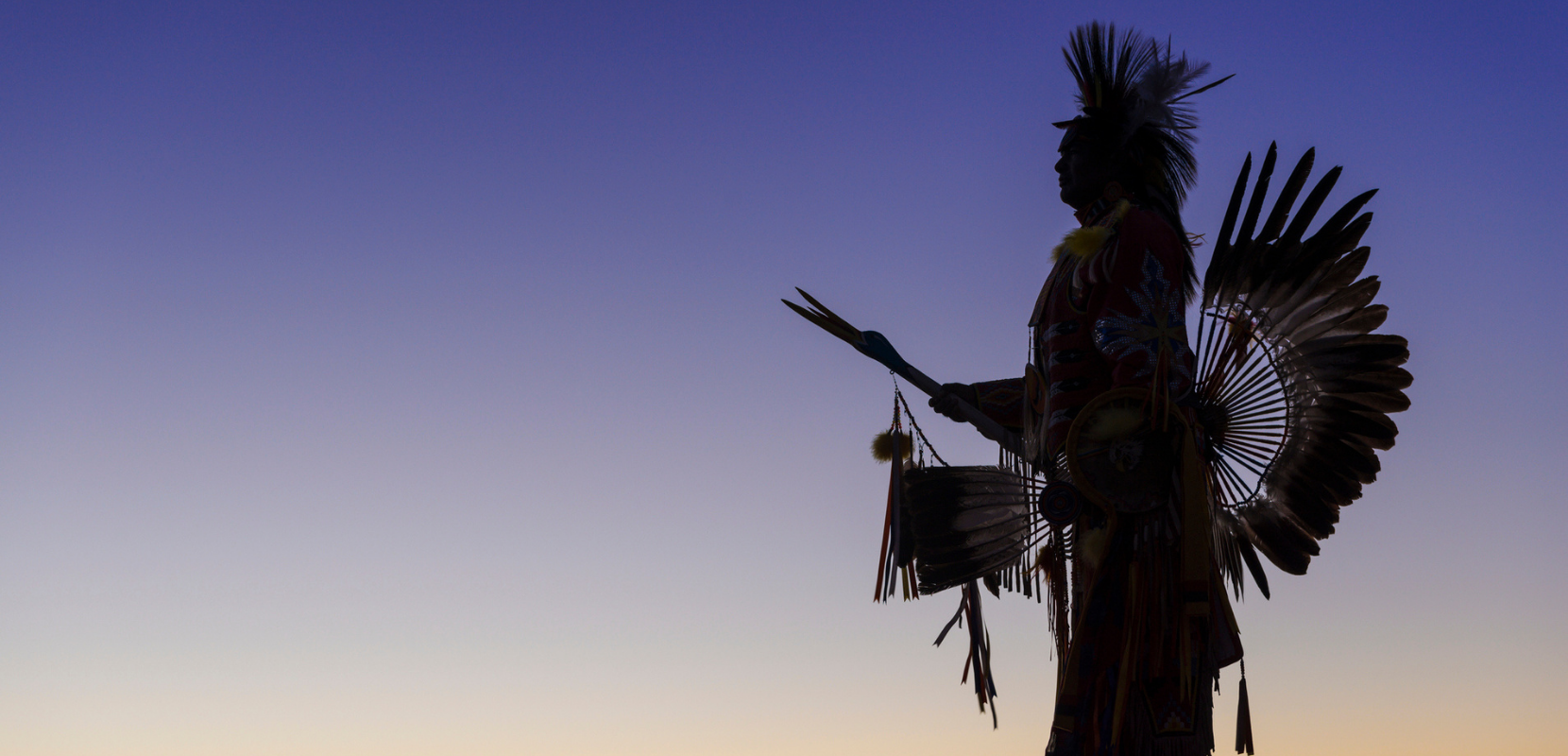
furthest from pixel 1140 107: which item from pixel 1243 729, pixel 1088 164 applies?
pixel 1243 729

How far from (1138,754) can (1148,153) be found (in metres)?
2.46

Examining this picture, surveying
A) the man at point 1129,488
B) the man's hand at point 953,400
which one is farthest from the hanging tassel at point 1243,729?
the man's hand at point 953,400

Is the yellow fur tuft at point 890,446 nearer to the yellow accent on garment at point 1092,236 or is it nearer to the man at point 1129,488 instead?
the man at point 1129,488

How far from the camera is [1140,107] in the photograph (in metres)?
6.48

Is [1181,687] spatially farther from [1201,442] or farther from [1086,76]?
[1086,76]

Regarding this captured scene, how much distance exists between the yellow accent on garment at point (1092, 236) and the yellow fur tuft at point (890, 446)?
112 cm

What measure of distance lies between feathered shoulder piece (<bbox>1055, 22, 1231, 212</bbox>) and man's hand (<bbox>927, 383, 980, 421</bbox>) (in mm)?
1091

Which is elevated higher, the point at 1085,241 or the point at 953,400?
the point at 1085,241

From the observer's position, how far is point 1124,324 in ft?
19.7

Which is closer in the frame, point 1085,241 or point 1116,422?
point 1116,422

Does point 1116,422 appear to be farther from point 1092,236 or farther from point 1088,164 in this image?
point 1088,164

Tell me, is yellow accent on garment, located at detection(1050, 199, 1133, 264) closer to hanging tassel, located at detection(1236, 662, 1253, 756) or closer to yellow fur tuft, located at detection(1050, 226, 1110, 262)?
yellow fur tuft, located at detection(1050, 226, 1110, 262)

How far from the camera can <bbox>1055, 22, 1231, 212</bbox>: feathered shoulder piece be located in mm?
6500

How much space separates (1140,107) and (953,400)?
1.43m
